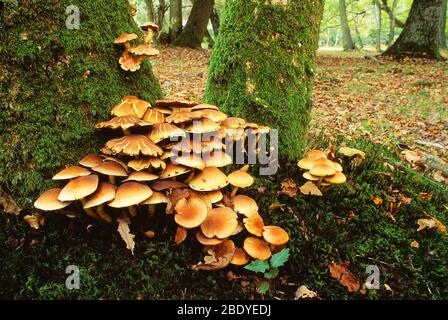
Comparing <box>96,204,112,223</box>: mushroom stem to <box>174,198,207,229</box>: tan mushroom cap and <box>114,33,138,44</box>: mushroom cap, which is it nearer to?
<box>174,198,207,229</box>: tan mushroom cap

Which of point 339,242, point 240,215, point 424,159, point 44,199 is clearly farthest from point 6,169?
point 424,159

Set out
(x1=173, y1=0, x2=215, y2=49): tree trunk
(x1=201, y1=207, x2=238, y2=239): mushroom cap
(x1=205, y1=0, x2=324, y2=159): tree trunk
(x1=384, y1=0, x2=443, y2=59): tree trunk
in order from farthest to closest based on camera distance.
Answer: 1. (x1=173, y1=0, x2=215, y2=49): tree trunk
2. (x1=384, y1=0, x2=443, y2=59): tree trunk
3. (x1=205, y1=0, x2=324, y2=159): tree trunk
4. (x1=201, y1=207, x2=238, y2=239): mushroom cap

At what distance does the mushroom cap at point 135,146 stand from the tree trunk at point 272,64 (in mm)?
1343

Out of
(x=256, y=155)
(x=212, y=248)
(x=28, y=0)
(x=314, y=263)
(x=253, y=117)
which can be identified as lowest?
(x=314, y=263)

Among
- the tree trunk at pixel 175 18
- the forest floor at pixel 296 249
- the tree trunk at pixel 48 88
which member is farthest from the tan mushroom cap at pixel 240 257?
the tree trunk at pixel 175 18

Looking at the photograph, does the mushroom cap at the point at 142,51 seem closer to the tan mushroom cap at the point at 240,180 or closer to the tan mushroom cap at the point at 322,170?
the tan mushroom cap at the point at 240,180

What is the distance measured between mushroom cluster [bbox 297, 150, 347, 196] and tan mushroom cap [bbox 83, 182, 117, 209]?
1789 millimetres

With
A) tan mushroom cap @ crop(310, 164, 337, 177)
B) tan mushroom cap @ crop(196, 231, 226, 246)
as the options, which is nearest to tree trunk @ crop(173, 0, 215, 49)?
tan mushroom cap @ crop(310, 164, 337, 177)

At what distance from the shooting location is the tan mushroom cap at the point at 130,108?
9.73 ft

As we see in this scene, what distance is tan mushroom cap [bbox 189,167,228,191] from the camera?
2.80m

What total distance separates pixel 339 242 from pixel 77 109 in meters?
2.64

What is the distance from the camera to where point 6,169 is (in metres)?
2.83

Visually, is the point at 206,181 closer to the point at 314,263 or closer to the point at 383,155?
the point at 314,263
